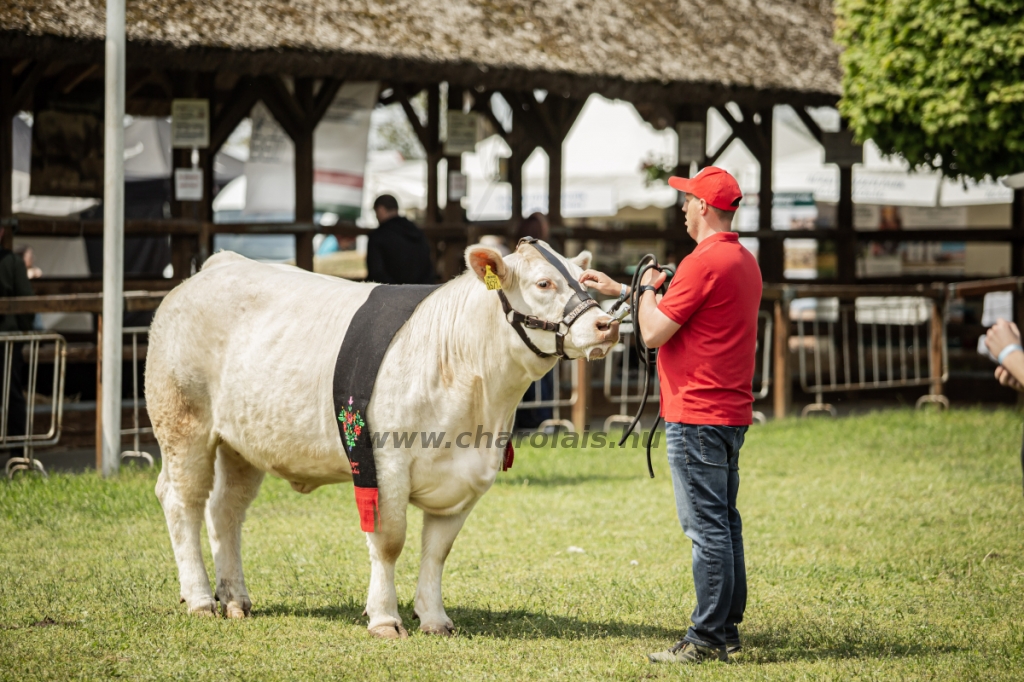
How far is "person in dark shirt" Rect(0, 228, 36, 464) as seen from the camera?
923 cm

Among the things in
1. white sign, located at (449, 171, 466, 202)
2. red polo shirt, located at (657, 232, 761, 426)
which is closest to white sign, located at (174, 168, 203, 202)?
white sign, located at (449, 171, 466, 202)


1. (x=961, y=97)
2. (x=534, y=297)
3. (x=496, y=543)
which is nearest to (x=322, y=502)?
(x=496, y=543)

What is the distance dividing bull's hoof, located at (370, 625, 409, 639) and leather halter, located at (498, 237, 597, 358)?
141cm

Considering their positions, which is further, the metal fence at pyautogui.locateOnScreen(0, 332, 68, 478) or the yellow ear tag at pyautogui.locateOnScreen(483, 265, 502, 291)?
the metal fence at pyautogui.locateOnScreen(0, 332, 68, 478)

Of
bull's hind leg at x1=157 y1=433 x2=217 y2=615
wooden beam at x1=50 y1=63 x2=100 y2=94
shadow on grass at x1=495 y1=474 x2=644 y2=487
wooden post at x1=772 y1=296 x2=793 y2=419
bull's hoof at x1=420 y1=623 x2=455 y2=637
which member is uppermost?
wooden beam at x1=50 y1=63 x2=100 y2=94

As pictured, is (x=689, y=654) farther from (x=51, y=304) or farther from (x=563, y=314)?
(x=51, y=304)

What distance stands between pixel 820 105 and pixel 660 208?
345 inches

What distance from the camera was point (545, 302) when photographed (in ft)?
16.5

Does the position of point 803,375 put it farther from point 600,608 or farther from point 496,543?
point 600,608

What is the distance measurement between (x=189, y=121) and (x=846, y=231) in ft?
27.8

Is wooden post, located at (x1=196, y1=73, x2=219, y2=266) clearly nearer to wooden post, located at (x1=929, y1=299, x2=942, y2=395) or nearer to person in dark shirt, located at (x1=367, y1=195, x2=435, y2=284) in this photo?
person in dark shirt, located at (x1=367, y1=195, x2=435, y2=284)

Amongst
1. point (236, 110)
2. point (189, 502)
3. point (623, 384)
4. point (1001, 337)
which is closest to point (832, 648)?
point (1001, 337)

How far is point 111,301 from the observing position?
8.82 meters

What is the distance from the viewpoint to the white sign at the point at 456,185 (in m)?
13.2
